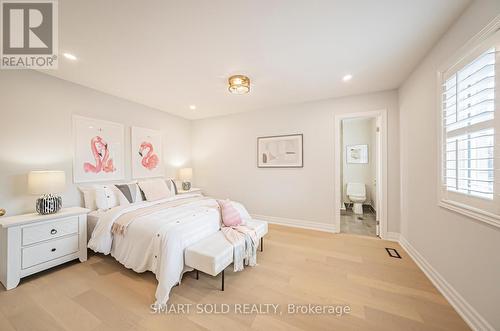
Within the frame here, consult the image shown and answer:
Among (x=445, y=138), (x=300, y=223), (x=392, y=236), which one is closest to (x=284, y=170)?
(x=300, y=223)

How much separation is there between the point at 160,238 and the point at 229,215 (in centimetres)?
89

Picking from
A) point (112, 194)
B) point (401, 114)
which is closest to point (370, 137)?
point (401, 114)

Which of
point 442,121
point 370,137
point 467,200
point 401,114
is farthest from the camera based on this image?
point 370,137

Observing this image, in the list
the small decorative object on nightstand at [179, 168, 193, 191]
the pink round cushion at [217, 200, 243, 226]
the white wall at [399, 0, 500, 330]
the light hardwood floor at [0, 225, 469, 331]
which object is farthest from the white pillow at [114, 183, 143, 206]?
the white wall at [399, 0, 500, 330]

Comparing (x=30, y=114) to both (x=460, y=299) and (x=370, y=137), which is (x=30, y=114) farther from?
(x=370, y=137)

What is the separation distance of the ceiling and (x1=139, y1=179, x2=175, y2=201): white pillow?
64.6 inches

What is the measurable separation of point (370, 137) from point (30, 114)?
664cm

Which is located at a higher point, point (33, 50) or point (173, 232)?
point (33, 50)

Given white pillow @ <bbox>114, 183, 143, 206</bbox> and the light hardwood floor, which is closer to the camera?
the light hardwood floor

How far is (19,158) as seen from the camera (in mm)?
2299

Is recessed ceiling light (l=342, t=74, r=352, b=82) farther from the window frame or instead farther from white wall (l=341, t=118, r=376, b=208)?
white wall (l=341, t=118, r=376, b=208)

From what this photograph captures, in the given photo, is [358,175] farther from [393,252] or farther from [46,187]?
[46,187]

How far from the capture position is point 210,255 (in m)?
1.72

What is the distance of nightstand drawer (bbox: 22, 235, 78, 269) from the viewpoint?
1.94 metres
